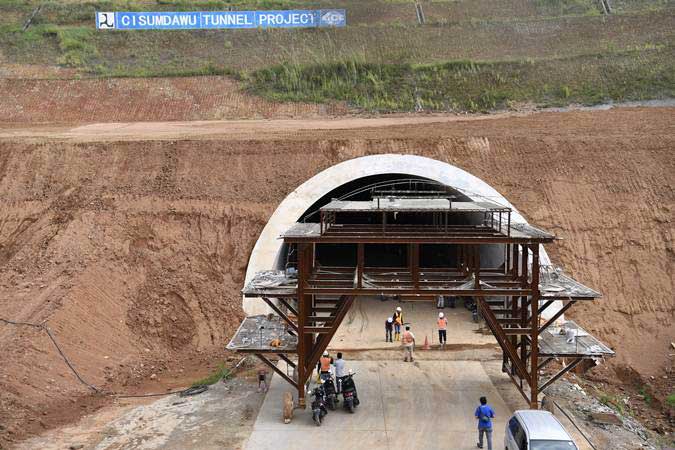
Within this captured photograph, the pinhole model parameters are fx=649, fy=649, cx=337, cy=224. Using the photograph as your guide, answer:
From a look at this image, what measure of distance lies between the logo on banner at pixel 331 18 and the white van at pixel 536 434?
41.3 metres

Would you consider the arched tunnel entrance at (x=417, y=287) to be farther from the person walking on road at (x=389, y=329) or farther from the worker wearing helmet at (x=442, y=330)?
the worker wearing helmet at (x=442, y=330)

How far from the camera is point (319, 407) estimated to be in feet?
48.6

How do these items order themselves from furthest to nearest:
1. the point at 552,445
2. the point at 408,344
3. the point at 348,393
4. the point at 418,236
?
the point at 408,344, the point at 348,393, the point at 418,236, the point at 552,445

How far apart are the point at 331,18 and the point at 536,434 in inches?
1670

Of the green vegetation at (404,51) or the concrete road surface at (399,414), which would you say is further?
the green vegetation at (404,51)

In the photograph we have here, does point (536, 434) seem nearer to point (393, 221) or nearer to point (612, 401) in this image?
point (612, 401)

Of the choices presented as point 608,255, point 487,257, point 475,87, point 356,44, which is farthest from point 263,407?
point 356,44

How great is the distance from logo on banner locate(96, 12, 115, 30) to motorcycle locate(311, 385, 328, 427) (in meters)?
43.0

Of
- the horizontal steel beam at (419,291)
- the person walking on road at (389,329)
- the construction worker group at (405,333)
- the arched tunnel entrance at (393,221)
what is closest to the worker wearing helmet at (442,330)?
the construction worker group at (405,333)

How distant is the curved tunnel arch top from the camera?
21781mm

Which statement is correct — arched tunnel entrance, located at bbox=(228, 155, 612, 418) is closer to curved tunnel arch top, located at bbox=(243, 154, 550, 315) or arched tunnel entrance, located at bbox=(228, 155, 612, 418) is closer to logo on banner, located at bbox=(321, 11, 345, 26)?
curved tunnel arch top, located at bbox=(243, 154, 550, 315)

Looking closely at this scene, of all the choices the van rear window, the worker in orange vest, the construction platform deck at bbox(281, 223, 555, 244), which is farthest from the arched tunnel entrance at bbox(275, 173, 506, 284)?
the van rear window

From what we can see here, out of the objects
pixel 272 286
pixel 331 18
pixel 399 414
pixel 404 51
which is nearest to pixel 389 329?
pixel 399 414

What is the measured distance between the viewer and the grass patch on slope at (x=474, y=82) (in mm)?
35938
